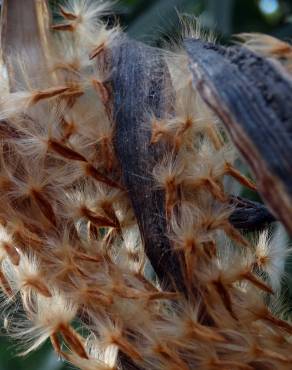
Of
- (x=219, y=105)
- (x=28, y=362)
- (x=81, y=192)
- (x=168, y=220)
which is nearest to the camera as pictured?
(x=219, y=105)

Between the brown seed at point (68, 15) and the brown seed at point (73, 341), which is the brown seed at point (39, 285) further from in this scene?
the brown seed at point (68, 15)

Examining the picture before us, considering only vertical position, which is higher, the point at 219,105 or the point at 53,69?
the point at 219,105

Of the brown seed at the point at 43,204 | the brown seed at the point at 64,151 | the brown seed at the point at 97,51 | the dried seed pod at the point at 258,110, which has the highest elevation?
the dried seed pod at the point at 258,110

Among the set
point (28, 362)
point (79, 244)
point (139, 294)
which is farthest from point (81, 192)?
point (28, 362)

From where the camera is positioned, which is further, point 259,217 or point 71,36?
point 71,36

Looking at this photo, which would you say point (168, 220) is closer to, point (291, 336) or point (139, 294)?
point (139, 294)

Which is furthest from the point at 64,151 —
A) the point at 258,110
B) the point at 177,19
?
the point at 177,19

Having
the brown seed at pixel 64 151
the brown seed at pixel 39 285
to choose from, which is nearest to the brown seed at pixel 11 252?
the brown seed at pixel 39 285

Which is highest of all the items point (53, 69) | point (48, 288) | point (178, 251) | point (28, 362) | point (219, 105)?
point (219, 105)
